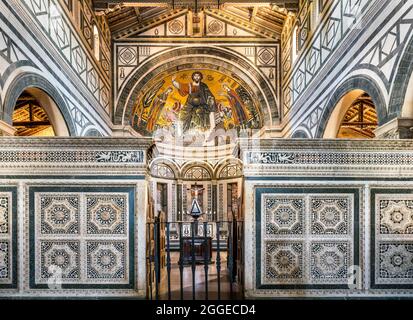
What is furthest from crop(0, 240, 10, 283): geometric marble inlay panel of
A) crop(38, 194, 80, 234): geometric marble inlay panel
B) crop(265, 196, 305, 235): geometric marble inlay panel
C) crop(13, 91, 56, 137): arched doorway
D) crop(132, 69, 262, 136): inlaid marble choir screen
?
crop(132, 69, 262, 136): inlaid marble choir screen

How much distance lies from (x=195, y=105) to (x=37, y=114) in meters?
7.88

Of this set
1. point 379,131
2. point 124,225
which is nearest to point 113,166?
point 124,225

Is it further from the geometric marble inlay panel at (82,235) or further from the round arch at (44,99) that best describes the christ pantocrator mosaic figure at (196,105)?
the geometric marble inlay panel at (82,235)

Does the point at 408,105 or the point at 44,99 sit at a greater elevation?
the point at 44,99

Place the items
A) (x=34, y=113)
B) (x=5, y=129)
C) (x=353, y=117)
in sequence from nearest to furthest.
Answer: (x=5, y=129) < (x=34, y=113) < (x=353, y=117)

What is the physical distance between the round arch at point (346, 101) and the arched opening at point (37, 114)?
623cm

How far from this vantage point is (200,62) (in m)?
15.1

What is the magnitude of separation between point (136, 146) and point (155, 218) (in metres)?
1.29

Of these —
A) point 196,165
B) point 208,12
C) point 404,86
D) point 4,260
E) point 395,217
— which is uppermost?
point 208,12

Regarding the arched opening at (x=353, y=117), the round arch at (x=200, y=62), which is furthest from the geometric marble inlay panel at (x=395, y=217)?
the round arch at (x=200, y=62)

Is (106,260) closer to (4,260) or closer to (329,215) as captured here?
(4,260)

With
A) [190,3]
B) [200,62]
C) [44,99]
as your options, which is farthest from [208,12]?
[44,99]
